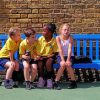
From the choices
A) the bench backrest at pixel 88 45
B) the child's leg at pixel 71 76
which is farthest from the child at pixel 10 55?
the bench backrest at pixel 88 45

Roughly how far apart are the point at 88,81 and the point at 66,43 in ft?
4.06

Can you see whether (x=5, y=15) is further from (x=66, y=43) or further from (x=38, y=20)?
(x=66, y=43)

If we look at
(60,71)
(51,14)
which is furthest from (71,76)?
(51,14)

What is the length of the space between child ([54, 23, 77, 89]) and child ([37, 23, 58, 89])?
12 centimetres

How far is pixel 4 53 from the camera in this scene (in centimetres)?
826

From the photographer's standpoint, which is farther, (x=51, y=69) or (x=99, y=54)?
(x=99, y=54)

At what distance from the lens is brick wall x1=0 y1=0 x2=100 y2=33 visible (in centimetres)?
946

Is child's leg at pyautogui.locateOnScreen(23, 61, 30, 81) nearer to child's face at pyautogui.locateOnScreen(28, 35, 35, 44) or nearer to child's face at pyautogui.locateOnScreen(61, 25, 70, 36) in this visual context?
child's face at pyautogui.locateOnScreen(28, 35, 35, 44)

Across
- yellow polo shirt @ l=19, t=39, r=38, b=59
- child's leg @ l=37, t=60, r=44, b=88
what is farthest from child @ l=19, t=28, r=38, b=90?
child's leg @ l=37, t=60, r=44, b=88

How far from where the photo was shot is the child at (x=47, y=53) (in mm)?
8039

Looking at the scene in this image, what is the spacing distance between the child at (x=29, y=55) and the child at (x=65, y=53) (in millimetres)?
472
